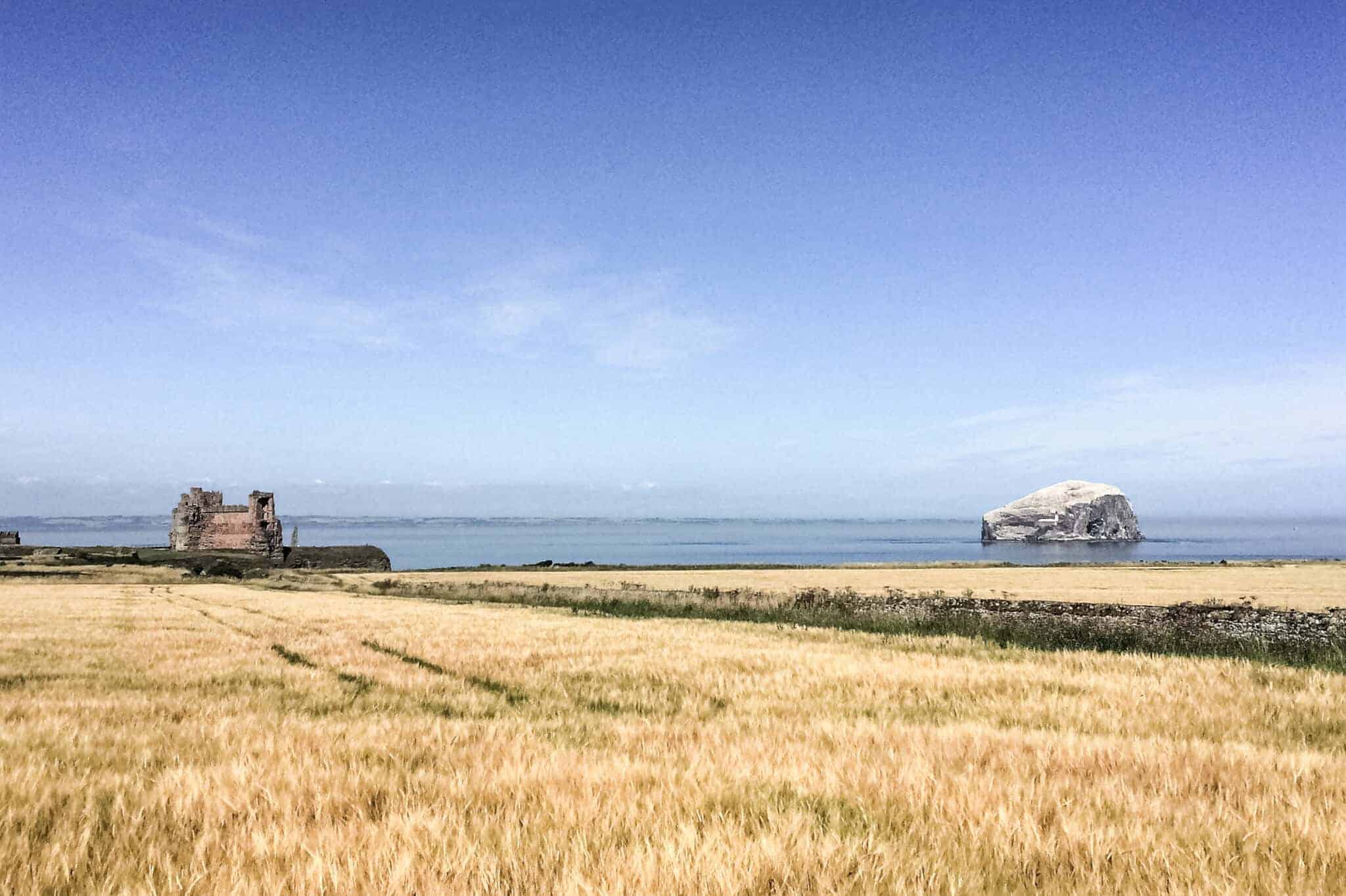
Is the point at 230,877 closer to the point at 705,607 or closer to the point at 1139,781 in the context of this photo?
the point at 1139,781

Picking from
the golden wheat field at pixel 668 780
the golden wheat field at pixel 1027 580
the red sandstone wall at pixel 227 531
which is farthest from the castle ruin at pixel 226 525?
the golden wheat field at pixel 668 780

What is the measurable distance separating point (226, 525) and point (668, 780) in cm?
12119

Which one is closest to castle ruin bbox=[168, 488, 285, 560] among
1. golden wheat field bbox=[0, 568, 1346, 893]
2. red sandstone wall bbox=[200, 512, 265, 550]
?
red sandstone wall bbox=[200, 512, 265, 550]

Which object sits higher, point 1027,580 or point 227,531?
point 227,531

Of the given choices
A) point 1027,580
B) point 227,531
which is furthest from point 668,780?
point 227,531

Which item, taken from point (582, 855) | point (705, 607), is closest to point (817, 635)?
point (705, 607)

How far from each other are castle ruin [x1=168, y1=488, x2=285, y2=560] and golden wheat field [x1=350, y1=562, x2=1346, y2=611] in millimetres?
37060

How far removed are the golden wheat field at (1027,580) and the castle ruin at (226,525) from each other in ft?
122

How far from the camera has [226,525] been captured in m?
109

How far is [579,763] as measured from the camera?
590 cm

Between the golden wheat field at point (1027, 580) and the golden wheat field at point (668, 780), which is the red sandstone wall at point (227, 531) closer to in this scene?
the golden wheat field at point (1027, 580)

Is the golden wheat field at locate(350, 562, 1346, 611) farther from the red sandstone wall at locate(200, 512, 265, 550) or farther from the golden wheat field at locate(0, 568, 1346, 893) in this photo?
the golden wheat field at locate(0, 568, 1346, 893)

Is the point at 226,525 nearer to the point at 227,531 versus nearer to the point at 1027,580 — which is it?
the point at 227,531

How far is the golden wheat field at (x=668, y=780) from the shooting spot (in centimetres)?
370
